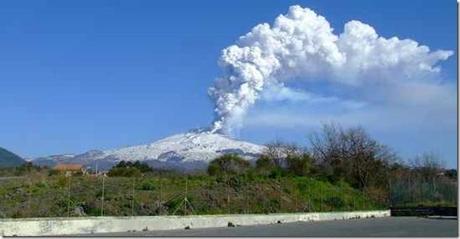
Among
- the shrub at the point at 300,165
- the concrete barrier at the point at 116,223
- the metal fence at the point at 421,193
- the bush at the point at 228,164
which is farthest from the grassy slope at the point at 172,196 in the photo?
the bush at the point at 228,164

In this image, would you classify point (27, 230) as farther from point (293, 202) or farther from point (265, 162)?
point (265, 162)

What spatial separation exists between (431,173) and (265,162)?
1733cm

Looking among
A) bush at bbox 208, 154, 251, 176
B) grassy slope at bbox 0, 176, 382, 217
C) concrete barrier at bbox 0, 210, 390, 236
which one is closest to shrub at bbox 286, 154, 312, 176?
bush at bbox 208, 154, 251, 176

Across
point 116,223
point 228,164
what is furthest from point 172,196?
point 228,164

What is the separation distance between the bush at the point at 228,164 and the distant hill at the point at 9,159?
1743cm

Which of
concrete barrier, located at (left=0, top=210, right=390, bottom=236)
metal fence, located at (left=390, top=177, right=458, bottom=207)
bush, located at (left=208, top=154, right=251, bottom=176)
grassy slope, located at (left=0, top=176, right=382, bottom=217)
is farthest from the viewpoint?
bush, located at (left=208, top=154, right=251, bottom=176)

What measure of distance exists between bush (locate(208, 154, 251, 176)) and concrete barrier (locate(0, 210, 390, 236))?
2165 centimetres

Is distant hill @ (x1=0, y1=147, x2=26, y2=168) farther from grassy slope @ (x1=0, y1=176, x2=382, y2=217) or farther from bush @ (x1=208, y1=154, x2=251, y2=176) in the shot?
grassy slope @ (x1=0, y1=176, x2=382, y2=217)

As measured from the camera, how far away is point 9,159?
218 feet

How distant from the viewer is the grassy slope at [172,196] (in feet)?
98.6

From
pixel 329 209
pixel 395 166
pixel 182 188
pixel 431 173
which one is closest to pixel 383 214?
pixel 329 209

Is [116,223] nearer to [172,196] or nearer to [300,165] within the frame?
[172,196]

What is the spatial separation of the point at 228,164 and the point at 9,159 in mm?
21359

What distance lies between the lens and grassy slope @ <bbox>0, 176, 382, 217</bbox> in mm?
30047
